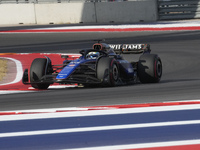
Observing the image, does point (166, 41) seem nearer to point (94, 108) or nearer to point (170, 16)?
point (170, 16)

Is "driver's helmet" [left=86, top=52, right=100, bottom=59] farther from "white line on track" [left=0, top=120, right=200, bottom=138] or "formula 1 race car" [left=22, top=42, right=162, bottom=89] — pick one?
"white line on track" [left=0, top=120, right=200, bottom=138]

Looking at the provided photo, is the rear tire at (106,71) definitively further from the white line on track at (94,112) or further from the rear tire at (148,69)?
the white line on track at (94,112)

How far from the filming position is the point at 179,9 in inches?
1120

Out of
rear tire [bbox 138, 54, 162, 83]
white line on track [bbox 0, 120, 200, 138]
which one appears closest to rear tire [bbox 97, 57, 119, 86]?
rear tire [bbox 138, 54, 162, 83]

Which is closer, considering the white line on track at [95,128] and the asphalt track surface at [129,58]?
the white line on track at [95,128]

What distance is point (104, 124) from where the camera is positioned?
5.89 m

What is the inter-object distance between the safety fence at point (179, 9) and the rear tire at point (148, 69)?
18184mm

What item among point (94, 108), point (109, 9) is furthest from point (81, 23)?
point (94, 108)

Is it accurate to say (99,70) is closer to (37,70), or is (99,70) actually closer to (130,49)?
(37,70)

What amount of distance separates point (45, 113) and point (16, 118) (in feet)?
1.43

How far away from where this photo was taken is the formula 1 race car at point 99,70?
Result: 948cm

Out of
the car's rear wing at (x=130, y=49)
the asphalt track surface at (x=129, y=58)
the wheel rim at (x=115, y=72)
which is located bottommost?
the asphalt track surface at (x=129, y=58)

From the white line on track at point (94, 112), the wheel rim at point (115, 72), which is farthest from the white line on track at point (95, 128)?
the wheel rim at point (115, 72)

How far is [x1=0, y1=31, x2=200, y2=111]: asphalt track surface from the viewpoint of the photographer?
308 inches
